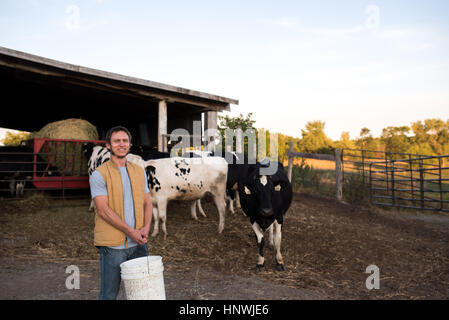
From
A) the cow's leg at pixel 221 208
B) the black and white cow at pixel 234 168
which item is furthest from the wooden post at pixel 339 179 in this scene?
the cow's leg at pixel 221 208

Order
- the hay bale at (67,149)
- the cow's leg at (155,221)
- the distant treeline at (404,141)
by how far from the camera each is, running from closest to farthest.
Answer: the cow's leg at (155,221)
the hay bale at (67,149)
the distant treeline at (404,141)

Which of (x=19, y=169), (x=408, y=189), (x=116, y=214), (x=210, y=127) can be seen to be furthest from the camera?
(x=408, y=189)

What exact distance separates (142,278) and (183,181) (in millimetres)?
4664

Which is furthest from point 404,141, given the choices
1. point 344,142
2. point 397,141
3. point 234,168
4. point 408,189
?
point 234,168

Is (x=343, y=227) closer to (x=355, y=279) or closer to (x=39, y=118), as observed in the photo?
(x=355, y=279)

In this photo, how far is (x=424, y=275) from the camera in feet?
15.5

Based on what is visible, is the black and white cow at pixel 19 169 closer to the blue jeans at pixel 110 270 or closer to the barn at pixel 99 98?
the barn at pixel 99 98

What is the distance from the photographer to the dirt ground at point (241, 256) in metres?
4.03

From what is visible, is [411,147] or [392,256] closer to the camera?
[392,256]

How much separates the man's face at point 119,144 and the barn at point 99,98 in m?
7.03

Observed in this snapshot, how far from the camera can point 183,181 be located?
7027mm

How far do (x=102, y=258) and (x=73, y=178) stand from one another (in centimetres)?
769

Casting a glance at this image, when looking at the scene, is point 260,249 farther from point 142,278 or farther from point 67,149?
point 67,149
